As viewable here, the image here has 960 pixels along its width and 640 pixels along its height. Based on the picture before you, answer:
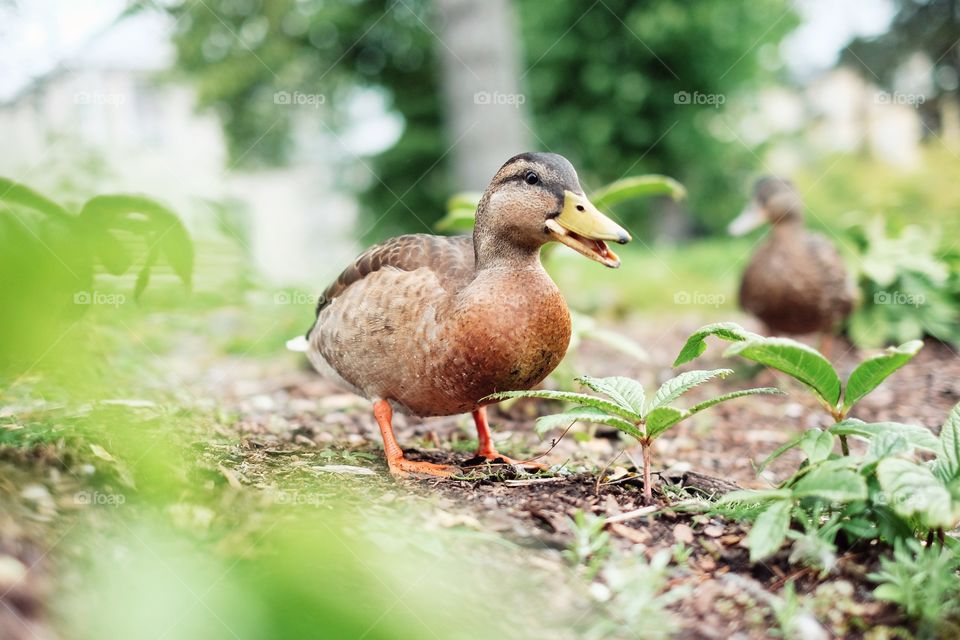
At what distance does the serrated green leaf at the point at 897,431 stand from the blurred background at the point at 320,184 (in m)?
1.09

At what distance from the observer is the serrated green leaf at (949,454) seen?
183cm

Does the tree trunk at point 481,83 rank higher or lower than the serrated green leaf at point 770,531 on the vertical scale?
higher

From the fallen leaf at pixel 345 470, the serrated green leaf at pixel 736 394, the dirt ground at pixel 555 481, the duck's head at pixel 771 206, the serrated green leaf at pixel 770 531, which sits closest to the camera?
the dirt ground at pixel 555 481

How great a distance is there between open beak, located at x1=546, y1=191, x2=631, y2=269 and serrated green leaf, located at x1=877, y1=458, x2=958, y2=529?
865mm

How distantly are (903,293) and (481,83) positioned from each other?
3.29 meters

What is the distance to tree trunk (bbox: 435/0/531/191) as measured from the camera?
→ 5.91 m

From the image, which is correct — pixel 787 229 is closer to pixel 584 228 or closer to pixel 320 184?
pixel 584 228

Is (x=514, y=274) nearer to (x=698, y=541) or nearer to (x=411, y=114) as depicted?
(x=698, y=541)

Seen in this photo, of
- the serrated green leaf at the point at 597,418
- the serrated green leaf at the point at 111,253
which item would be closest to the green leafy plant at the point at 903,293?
the serrated green leaf at the point at 597,418

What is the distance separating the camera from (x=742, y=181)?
41.4ft

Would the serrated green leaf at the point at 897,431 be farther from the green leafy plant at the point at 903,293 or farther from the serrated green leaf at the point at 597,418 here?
the green leafy plant at the point at 903,293

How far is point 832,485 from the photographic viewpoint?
5.78ft

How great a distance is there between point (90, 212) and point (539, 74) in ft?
39.3

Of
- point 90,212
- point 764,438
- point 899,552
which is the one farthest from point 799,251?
point 90,212
